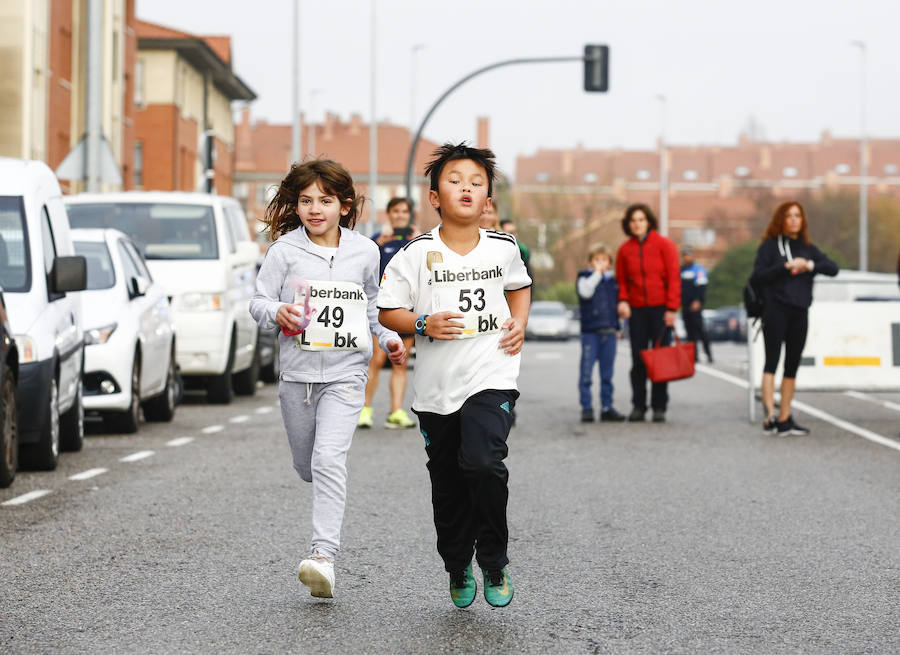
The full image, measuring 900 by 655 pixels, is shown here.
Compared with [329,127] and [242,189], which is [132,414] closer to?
[242,189]

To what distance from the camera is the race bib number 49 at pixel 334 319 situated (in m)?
6.77

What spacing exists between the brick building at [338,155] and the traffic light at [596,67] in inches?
3347

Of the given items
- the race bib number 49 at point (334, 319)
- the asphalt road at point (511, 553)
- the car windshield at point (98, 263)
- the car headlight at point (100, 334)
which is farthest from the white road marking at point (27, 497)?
the car windshield at point (98, 263)

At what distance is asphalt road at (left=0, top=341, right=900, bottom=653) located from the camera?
6008 mm

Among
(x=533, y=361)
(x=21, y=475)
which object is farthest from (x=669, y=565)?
(x=533, y=361)

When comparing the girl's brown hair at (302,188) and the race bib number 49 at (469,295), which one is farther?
the girl's brown hair at (302,188)

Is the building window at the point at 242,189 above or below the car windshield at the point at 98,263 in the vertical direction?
above

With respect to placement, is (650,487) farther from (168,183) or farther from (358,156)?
(358,156)

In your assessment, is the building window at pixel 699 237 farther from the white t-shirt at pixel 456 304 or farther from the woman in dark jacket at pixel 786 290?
the white t-shirt at pixel 456 304

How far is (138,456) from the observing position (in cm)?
1270

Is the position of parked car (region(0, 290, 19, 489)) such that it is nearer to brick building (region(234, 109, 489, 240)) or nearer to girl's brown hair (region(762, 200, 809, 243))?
girl's brown hair (region(762, 200, 809, 243))

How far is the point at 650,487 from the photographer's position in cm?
1059

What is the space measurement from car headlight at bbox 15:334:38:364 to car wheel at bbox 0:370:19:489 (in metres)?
0.23

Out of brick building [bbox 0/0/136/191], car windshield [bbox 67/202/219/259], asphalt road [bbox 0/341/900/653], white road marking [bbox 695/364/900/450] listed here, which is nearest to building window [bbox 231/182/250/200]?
brick building [bbox 0/0/136/191]
